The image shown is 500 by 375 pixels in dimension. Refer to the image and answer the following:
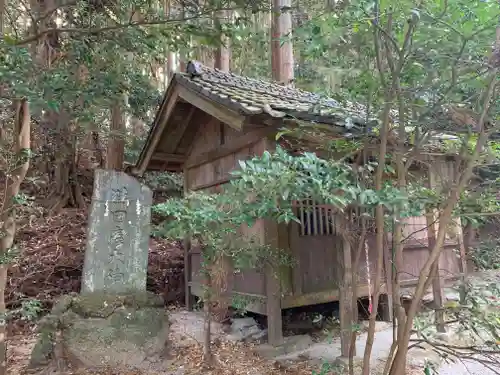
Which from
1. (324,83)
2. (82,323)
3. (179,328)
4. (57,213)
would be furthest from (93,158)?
(324,83)

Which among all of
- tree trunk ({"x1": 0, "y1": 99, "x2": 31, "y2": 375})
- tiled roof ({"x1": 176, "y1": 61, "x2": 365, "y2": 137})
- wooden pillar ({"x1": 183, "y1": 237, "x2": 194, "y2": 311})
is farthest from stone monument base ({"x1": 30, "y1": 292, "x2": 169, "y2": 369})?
tiled roof ({"x1": 176, "y1": 61, "x2": 365, "y2": 137})

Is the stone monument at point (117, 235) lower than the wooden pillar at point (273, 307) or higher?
higher

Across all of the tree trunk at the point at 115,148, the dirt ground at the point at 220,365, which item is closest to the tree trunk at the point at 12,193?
the dirt ground at the point at 220,365

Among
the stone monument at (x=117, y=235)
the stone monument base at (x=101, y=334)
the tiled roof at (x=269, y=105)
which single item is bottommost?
the stone monument base at (x=101, y=334)

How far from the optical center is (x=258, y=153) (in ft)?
19.9

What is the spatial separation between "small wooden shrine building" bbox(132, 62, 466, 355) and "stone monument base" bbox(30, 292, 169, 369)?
5.16 feet

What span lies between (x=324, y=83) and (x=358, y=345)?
13.3ft

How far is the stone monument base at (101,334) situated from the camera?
16.8ft

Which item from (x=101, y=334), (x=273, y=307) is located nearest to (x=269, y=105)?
(x=273, y=307)

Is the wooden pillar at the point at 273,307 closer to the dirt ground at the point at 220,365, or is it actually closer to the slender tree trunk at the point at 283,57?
the dirt ground at the point at 220,365

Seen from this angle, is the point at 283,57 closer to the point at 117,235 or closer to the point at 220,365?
the point at 117,235

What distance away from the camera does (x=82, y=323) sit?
208 inches

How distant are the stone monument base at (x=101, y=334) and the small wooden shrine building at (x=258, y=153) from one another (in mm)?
1574

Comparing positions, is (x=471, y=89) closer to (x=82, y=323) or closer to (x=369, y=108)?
(x=369, y=108)
